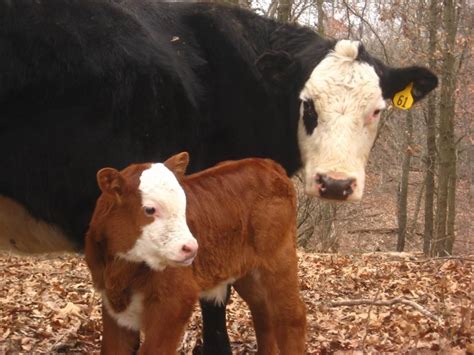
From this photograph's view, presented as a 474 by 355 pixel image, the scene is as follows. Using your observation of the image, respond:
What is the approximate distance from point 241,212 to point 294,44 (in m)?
2.38

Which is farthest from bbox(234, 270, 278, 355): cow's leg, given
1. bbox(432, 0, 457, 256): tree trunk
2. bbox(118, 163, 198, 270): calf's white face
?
bbox(432, 0, 457, 256): tree trunk

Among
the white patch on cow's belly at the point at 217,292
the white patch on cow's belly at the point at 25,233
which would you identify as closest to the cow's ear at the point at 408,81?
the white patch on cow's belly at the point at 217,292

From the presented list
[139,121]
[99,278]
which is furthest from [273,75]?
[99,278]

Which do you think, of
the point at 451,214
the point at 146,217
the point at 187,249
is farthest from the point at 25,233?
the point at 451,214

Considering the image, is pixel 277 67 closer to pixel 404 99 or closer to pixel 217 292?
pixel 404 99

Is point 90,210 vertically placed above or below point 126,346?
above

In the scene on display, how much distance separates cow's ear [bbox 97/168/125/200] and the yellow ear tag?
339 centimetres

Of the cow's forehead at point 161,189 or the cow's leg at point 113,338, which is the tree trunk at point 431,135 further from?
the cow's forehead at point 161,189

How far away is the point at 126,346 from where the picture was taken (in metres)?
3.78

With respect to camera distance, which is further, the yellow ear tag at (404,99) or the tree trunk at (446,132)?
the tree trunk at (446,132)

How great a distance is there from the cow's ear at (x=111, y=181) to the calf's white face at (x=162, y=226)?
0.33ft

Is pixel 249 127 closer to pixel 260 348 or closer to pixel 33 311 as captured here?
pixel 260 348

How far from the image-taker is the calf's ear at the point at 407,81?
18.8 ft

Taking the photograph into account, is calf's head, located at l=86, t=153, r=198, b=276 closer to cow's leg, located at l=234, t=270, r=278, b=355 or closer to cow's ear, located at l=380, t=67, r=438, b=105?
cow's leg, located at l=234, t=270, r=278, b=355
